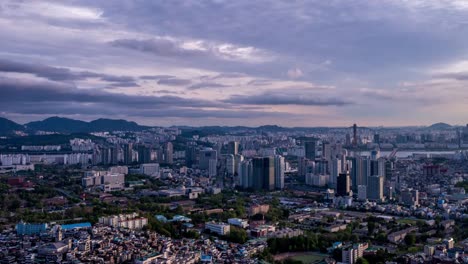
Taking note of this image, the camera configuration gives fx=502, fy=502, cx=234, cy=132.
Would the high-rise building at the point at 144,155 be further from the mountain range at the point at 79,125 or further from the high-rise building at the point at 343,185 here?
the mountain range at the point at 79,125

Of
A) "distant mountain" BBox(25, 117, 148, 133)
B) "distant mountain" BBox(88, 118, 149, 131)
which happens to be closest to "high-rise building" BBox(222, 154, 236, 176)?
"distant mountain" BBox(25, 117, 148, 133)

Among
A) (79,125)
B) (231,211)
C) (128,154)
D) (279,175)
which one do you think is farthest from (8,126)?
(231,211)

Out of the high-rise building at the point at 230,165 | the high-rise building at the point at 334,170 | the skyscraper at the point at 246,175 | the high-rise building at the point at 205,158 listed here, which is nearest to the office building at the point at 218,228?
the skyscraper at the point at 246,175

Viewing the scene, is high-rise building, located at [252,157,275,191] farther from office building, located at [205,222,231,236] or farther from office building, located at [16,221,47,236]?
office building, located at [16,221,47,236]

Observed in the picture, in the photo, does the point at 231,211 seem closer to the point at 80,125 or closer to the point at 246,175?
the point at 246,175

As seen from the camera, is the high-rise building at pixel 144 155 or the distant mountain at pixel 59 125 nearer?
the high-rise building at pixel 144 155

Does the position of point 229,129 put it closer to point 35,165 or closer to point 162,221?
point 35,165

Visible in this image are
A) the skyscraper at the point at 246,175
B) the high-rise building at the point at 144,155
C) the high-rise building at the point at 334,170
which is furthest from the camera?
the high-rise building at the point at 144,155
